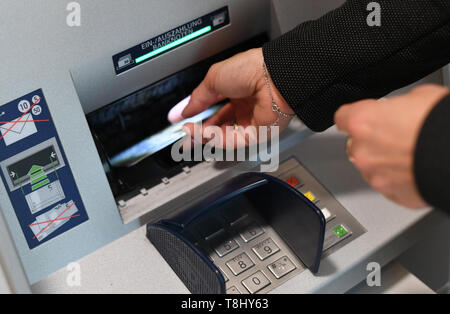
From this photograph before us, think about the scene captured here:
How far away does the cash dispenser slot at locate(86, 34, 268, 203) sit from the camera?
4.23 feet

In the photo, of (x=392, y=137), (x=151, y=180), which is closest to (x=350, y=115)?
(x=392, y=137)

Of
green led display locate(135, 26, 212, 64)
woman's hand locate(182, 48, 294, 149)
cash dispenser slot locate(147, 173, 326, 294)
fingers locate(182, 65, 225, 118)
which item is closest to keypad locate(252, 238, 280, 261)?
cash dispenser slot locate(147, 173, 326, 294)

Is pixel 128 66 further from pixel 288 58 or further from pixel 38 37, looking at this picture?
pixel 288 58

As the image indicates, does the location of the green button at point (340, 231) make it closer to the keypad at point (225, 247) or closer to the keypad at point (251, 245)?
the keypad at point (251, 245)

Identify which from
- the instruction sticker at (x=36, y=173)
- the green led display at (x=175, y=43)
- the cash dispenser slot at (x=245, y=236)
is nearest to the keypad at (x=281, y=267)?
the cash dispenser slot at (x=245, y=236)

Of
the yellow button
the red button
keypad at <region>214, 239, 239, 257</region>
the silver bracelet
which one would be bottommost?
keypad at <region>214, 239, 239, 257</region>

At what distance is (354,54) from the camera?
3.90 feet

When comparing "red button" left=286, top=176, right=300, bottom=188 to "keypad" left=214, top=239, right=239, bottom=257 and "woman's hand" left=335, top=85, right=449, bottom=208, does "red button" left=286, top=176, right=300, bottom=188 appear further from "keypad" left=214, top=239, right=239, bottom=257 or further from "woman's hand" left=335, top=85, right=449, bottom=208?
"woman's hand" left=335, top=85, right=449, bottom=208

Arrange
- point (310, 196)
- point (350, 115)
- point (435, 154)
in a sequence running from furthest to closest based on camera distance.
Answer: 1. point (310, 196)
2. point (350, 115)
3. point (435, 154)

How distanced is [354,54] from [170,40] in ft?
1.33

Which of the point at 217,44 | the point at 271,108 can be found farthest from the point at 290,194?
the point at 217,44

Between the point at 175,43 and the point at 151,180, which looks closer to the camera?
the point at 175,43

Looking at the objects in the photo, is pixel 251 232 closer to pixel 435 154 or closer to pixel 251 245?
pixel 251 245

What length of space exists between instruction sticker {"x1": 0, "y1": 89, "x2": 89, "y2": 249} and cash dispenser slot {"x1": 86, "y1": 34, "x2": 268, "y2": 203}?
13cm
